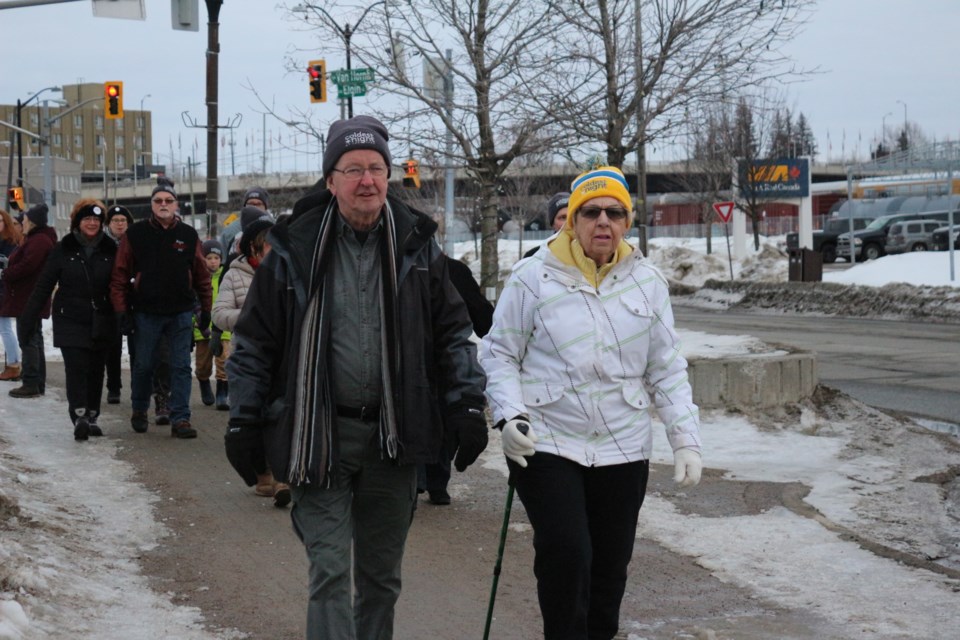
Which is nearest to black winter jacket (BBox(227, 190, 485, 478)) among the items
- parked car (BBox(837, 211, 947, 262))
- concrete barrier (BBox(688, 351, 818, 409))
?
concrete barrier (BBox(688, 351, 818, 409))

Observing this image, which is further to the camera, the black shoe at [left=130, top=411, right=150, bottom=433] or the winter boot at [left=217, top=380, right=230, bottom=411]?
the winter boot at [left=217, top=380, right=230, bottom=411]

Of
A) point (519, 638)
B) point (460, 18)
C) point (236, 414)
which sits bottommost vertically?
point (519, 638)

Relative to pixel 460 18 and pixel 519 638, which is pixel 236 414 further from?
pixel 460 18

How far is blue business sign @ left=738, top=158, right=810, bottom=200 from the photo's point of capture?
4544 centimetres

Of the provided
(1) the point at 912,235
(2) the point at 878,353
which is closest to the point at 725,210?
(1) the point at 912,235

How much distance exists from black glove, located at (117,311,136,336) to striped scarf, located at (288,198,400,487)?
21.0 ft

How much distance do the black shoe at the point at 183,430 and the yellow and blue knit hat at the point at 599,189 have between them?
6420mm

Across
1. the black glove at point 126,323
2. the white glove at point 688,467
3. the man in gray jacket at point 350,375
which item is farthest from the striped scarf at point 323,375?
the black glove at point 126,323

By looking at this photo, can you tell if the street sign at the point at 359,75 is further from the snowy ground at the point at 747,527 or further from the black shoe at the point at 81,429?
the black shoe at the point at 81,429

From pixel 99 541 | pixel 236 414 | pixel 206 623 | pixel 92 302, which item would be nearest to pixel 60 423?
pixel 92 302

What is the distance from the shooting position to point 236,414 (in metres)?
4.02

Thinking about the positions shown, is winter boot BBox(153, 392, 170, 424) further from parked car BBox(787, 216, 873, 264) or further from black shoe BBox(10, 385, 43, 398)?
parked car BBox(787, 216, 873, 264)

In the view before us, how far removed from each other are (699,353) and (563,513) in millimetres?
9170

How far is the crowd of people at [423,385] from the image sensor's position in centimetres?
409
